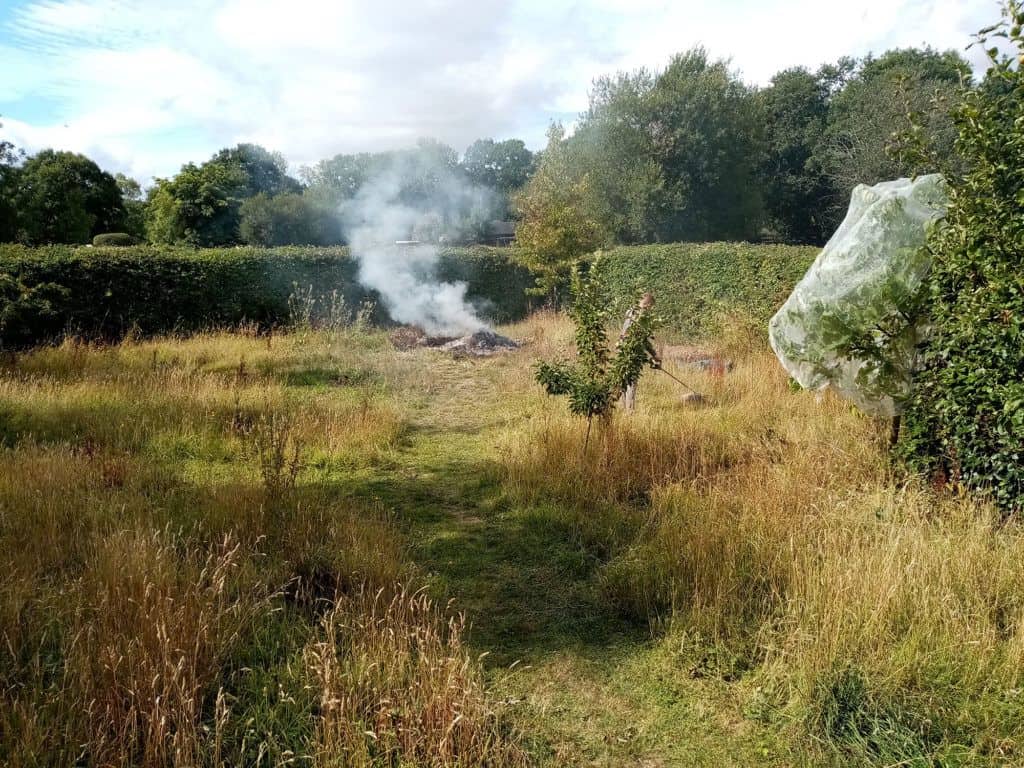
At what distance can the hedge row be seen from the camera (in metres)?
10.9

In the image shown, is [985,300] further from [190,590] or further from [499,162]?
[499,162]

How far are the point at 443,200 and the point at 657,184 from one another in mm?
10287

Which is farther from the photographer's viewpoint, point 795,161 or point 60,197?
point 795,161

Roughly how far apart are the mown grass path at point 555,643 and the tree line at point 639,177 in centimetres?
1202

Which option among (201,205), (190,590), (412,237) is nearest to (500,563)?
(190,590)

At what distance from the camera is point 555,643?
3.29 metres

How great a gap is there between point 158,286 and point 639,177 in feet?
66.1

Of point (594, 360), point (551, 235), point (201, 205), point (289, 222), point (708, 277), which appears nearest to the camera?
point (594, 360)

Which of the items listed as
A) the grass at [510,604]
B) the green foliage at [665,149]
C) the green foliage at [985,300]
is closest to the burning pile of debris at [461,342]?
the grass at [510,604]

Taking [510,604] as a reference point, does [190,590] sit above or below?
above

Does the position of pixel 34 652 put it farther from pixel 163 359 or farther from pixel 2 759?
pixel 163 359

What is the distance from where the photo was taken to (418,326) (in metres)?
15.6

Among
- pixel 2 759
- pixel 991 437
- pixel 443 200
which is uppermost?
pixel 443 200

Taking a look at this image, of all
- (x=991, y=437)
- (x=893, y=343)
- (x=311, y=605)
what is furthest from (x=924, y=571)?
(x=311, y=605)
